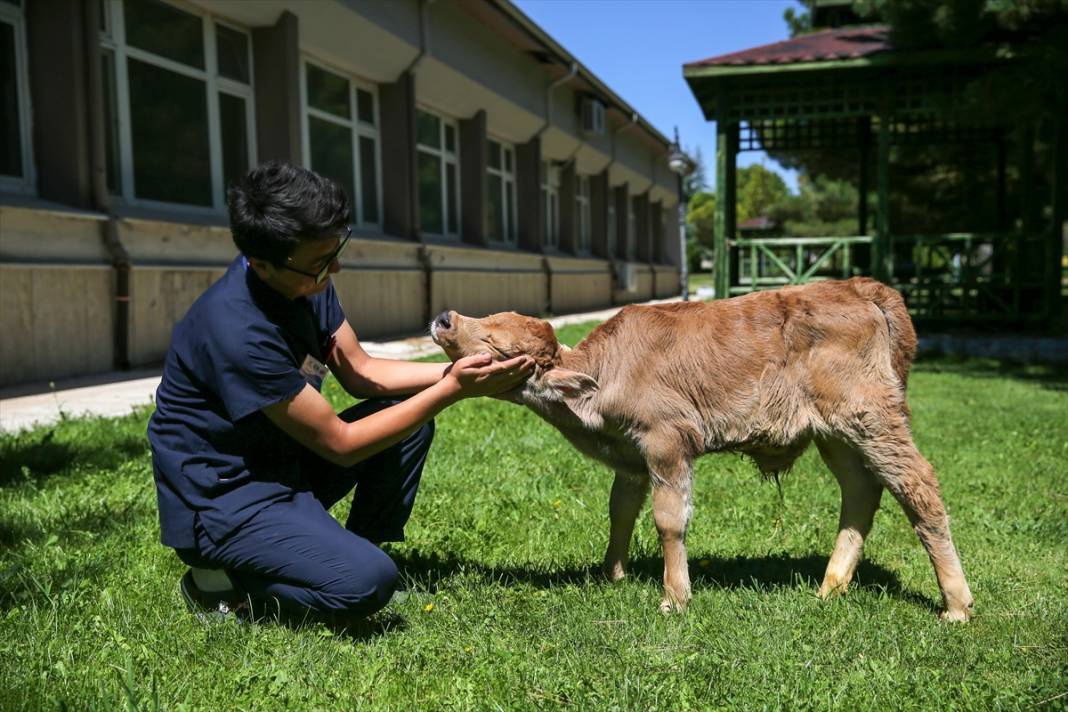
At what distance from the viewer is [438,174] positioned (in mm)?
18156

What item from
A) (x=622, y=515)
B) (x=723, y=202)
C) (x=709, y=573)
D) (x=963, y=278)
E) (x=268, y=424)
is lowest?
(x=709, y=573)

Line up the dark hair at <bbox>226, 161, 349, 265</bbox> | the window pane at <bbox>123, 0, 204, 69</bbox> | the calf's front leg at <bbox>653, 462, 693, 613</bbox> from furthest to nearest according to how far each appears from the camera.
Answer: the window pane at <bbox>123, 0, 204, 69</bbox> → the calf's front leg at <bbox>653, 462, 693, 613</bbox> → the dark hair at <bbox>226, 161, 349, 265</bbox>

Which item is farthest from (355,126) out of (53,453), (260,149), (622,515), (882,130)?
(622,515)

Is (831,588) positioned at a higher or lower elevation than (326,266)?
lower

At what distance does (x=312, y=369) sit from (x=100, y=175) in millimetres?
6724

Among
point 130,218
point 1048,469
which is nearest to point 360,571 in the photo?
point 1048,469

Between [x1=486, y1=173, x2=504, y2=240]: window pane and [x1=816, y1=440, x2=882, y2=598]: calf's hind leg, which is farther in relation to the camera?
[x1=486, y1=173, x2=504, y2=240]: window pane

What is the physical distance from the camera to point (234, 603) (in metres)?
3.47

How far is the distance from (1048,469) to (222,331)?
5.57 metres

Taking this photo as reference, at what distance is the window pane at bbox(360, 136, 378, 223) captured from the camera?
15.3 meters

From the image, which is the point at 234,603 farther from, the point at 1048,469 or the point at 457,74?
the point at 457,74

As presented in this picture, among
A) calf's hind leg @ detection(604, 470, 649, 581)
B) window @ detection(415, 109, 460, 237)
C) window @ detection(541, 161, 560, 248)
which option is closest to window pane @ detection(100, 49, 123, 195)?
window @ detection(415, 109, 460, 237)

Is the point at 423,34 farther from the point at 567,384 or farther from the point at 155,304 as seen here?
the point at 567,384

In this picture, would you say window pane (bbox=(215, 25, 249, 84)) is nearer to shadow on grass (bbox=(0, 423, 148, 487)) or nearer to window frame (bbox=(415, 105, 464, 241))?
window frame (bbox=(415, 105, 464, 241))
